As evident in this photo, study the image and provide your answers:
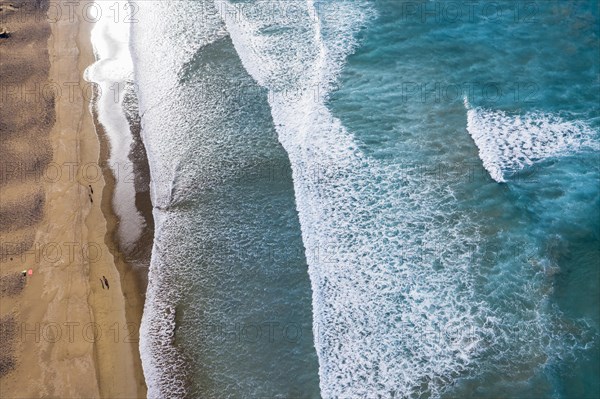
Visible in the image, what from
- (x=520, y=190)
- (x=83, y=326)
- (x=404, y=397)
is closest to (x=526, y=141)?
(x=520, y=190)

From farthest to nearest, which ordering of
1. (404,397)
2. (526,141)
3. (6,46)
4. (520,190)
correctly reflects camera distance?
(6,46), (526,141), (520,190), (404,397)

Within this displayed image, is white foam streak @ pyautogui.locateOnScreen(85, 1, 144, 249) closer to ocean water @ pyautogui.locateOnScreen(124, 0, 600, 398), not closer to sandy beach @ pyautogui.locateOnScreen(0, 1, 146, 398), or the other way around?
sandy beach @ pyautogui.locateOnScreen(0, 1, 146, 398)

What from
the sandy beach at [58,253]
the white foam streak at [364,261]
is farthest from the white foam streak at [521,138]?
the sandy beach at [58,253]

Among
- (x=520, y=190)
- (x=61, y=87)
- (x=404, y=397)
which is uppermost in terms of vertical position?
(x=61, y=87)

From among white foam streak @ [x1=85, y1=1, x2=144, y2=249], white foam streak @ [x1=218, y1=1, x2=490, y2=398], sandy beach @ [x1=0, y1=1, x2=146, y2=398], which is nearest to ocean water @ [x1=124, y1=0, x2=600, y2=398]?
white foam streak @ [x1=218, y1=1, x2=490, y2=398]

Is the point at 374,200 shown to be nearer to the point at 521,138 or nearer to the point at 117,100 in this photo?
the point at 521,138

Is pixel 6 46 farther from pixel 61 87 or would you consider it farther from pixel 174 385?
pixel 174 385

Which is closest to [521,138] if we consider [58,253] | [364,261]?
[364,261]

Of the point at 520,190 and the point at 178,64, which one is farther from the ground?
the point at 178,64
